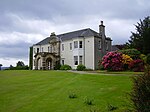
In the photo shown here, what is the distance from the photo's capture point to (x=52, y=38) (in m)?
58.8

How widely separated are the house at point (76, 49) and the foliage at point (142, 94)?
39.9 m

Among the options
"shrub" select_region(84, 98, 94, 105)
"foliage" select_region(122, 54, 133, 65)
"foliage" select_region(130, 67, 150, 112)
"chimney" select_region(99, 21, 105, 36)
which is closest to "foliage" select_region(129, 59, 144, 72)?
"foliage" select_region(122, 54, 133, 65)

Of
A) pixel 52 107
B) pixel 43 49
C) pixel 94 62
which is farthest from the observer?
pixel 43 49

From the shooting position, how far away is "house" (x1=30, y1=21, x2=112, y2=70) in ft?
162

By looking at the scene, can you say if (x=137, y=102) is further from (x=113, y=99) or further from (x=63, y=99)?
(x=63, y=99)

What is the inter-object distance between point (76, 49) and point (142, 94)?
43519mm

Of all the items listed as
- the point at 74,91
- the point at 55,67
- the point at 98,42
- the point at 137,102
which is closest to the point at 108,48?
the point at 98,42

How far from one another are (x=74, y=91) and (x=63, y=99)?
6.21 feet

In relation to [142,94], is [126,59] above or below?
above

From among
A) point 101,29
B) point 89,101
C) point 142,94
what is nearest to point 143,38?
point 101,29

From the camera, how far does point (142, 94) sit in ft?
26.9

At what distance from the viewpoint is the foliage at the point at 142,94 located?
8.06 m

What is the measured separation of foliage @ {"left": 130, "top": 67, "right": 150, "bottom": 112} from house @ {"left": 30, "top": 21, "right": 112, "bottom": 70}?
39939 mm

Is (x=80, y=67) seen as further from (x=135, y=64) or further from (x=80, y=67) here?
(x=135, y=64)
